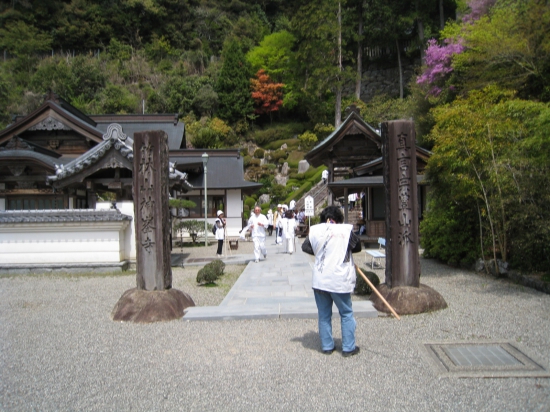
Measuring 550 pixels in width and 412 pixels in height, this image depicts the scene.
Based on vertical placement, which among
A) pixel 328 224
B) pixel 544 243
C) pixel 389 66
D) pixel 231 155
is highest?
pixel 389 66

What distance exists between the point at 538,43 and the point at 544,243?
7.35 meters

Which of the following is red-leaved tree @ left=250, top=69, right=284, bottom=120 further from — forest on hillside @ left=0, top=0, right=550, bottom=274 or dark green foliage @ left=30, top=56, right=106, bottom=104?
dark green foliage @ left=30, top=56, right=106, bottom=104

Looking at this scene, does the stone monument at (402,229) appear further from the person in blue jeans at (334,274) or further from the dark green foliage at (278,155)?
the dark green foliage at (278,155)

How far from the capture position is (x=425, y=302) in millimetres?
6477

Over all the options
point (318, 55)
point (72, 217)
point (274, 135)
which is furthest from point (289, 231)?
point (274, 135)

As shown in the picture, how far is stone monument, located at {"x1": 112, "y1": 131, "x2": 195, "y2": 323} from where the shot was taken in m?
6.76

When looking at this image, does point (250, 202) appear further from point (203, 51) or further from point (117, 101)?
A: point (203, 51)

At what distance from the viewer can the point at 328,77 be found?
136 ft

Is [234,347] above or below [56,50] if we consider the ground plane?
below

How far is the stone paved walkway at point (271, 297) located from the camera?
21.1 ft

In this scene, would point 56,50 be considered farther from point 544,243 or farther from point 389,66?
point 544,243

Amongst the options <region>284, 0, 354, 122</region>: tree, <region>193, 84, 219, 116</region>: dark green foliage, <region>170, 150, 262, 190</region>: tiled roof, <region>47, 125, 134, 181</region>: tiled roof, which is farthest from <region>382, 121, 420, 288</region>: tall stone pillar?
<region>193, 84, 219, 116</region>: dark green foliage

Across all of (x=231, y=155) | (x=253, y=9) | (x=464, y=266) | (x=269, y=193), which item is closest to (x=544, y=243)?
(x=464, y=266)

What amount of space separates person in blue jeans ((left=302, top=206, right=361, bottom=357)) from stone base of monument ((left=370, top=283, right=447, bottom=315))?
5.94 feet
